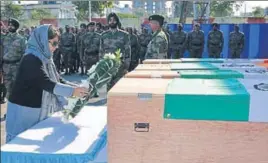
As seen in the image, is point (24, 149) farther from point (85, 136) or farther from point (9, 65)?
point (9, 65)

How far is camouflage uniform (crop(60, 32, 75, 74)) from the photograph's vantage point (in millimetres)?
11344

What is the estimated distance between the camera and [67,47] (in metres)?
11.4

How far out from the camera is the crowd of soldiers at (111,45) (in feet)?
17.8

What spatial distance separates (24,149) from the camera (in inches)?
72.8

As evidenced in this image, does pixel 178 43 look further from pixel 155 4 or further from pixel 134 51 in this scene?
pixel 155 4

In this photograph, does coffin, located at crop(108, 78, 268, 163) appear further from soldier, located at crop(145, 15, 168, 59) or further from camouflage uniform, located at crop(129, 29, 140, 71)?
camouflage uniform, located at crop(129, 29, 140, 71)

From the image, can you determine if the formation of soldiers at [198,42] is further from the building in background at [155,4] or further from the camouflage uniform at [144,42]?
the building in background at [155,4]

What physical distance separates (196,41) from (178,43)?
553mm

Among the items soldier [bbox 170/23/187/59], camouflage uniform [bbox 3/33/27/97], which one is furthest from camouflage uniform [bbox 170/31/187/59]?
camouflage uniform [bbox 3/33/27/97]

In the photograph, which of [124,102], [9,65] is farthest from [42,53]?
[9,65]

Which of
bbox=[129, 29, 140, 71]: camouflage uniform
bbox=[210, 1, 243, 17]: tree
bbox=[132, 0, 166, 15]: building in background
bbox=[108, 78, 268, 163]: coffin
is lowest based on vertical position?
bbox=[129, 29, 140, 71]: camouflage uniform

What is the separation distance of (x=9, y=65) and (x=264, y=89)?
17.8ft

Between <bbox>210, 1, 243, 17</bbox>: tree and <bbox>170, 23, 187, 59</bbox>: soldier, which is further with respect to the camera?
<bbox>210, 1, 243, 17</bbox>: tree

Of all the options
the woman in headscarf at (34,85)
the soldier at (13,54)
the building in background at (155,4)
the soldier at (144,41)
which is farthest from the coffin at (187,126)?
the soldier at (144,41)
